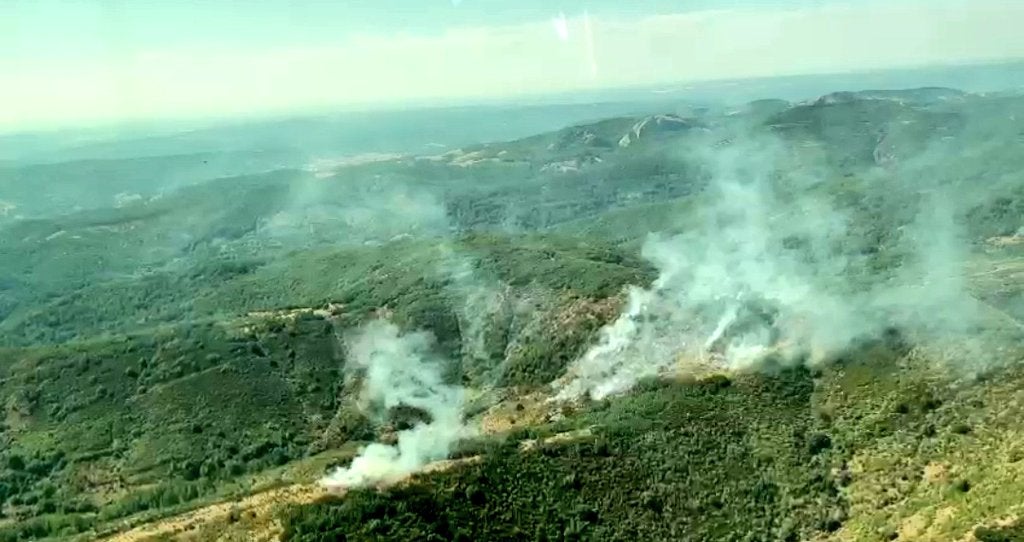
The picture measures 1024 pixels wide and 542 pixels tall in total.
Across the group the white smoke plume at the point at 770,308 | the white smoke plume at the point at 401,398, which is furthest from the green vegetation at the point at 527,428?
the white smoke plume at the point at 770,308

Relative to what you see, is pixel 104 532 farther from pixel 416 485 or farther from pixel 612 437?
pixel 612 437

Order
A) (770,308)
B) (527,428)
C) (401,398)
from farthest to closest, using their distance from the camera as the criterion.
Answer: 1. (401,398)
2. (770,308)
3. (527,428)

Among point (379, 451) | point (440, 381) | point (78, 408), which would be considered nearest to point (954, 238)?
point (440, 381)

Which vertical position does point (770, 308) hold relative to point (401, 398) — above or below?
above

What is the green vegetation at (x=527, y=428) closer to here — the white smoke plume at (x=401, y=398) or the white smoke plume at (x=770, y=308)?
the white smoke plume at (x=401, y=398)

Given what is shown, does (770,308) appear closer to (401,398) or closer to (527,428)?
(527,428)

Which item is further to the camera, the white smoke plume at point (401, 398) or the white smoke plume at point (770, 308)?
the white smoke plume at point (770, 308)

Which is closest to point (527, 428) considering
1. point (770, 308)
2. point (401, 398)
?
point (401, 398)

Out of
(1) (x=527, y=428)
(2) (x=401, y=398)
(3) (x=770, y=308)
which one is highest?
(3) (x=770, y=308)
